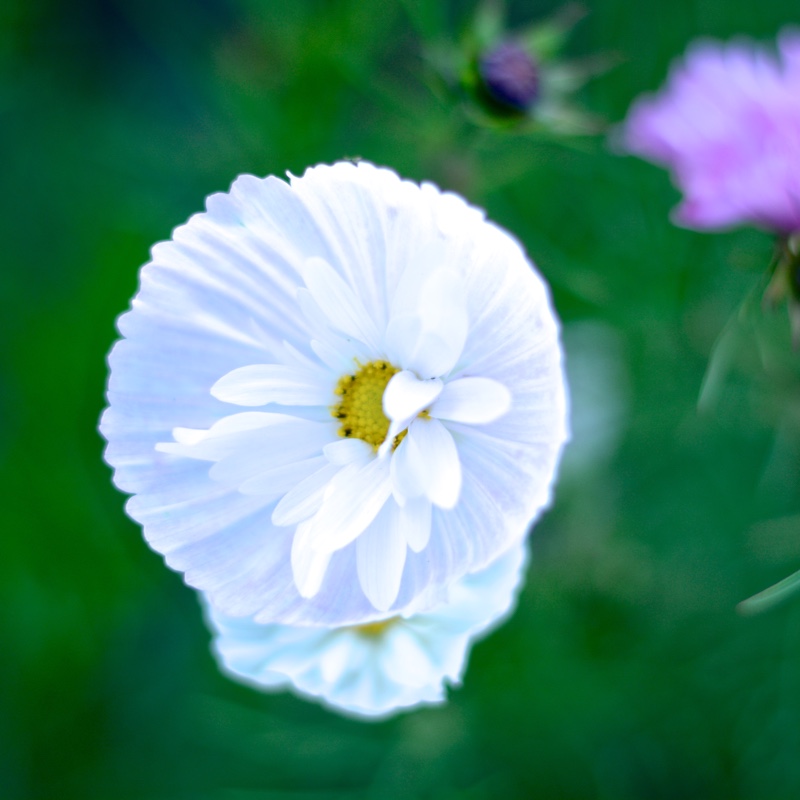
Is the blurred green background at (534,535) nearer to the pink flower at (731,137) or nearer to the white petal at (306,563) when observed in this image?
the pink flower at (731,137)

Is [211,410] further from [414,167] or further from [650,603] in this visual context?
[650,603]

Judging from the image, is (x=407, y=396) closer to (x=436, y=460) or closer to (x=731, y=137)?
(x=436, y=460)

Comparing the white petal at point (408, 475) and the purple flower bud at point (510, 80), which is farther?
the purple flower bud at point (510, 80)

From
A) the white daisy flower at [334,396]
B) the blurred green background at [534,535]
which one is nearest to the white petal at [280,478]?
the white daisy flower at [334,396]

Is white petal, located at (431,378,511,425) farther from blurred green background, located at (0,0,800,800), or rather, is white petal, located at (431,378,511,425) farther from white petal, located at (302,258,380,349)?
blurred green background, located at (0,0,800,800)

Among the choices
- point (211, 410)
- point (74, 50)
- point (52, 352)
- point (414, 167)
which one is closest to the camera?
point (211, 410)

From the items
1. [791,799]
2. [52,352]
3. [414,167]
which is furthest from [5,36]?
[791,799]
